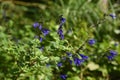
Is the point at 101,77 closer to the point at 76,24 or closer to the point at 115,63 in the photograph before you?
the point at 115,63

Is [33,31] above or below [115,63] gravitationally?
above

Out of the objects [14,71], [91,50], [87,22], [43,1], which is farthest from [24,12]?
[14,71]

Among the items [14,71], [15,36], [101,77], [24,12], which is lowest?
[101,77]

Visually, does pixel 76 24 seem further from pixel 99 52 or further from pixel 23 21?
pixel 23 21

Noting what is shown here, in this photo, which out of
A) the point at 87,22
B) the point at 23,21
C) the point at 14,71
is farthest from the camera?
the point at 23,21

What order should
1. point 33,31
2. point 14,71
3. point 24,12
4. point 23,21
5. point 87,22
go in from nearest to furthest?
point 14,71 → point 33,31 → point 87,22 → point 23,21 → point 24,12

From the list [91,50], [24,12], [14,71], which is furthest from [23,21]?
[14,71]

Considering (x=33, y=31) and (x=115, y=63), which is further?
(x=33, y=31)
